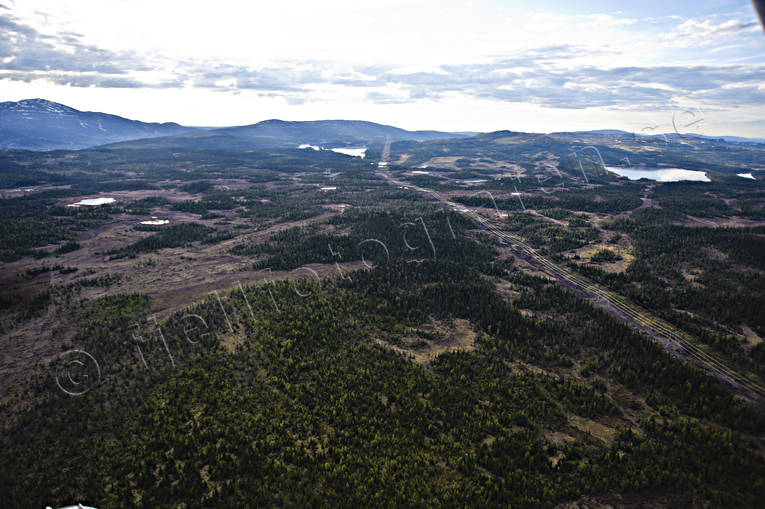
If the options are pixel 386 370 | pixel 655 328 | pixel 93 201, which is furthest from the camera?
pixel 93 201

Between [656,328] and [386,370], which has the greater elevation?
[656,328]

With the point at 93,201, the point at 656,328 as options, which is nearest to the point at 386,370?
the point at 656,328

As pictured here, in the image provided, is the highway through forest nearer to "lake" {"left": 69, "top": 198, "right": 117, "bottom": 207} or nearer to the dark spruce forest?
the dark spruce forest

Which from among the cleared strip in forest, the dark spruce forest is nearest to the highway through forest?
the cleared strip in forest

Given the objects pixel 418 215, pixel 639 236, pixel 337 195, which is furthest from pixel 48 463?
pixel 337 195

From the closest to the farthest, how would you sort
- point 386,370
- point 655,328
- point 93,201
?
point 386,370 < point 655,328 < point 93,201

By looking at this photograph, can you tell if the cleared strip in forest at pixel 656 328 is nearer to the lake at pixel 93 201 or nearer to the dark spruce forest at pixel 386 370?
the dark spruce forest at pixel 386 370

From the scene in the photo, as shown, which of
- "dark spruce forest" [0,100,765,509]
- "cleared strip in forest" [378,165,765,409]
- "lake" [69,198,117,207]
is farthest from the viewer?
"lake" [69,198,117,207]

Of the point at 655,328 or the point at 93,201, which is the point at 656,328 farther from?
the point at 93,201
